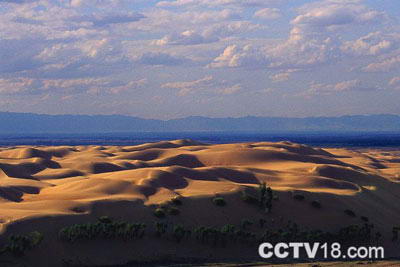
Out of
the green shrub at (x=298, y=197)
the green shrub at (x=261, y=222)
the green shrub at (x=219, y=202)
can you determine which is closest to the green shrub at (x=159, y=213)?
the green shrub at (x=219, y=202)

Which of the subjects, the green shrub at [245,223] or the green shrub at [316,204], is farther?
the green shrub at [316,204]

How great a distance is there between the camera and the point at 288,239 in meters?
43.4

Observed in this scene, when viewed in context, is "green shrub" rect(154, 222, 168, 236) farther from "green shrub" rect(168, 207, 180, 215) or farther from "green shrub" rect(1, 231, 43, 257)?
"green shrub" rect(1, 231, 43, 257)

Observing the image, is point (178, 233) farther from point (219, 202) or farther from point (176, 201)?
point (219, 202)

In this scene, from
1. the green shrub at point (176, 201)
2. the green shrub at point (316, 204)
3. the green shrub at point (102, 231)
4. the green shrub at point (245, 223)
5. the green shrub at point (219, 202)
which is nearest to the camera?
the green shrub at point (102, 231)

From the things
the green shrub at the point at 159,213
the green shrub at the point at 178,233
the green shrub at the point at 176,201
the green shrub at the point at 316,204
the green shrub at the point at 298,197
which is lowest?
the green shrub at the point at 178,233

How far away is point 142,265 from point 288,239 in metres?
10.1

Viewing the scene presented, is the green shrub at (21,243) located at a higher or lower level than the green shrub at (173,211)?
lower

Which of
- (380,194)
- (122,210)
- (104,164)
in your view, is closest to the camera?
(122,210)

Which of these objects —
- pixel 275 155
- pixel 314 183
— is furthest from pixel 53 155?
pixel 314 183

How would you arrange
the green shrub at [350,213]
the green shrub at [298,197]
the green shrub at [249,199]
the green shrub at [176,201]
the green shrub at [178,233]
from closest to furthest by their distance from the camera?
the green shrub at [178,233]
the green shrub at [176,201]
the green shrub at [249,199]
the green shrub at [350,213]
the green shrub at [298,197]

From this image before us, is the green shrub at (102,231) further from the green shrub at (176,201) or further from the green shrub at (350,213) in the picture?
the green shrub at (350,213)

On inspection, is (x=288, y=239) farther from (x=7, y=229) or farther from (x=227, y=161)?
(x=227, y=161)

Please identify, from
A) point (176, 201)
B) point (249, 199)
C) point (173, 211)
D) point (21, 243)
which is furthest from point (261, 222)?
point (21, 243)
